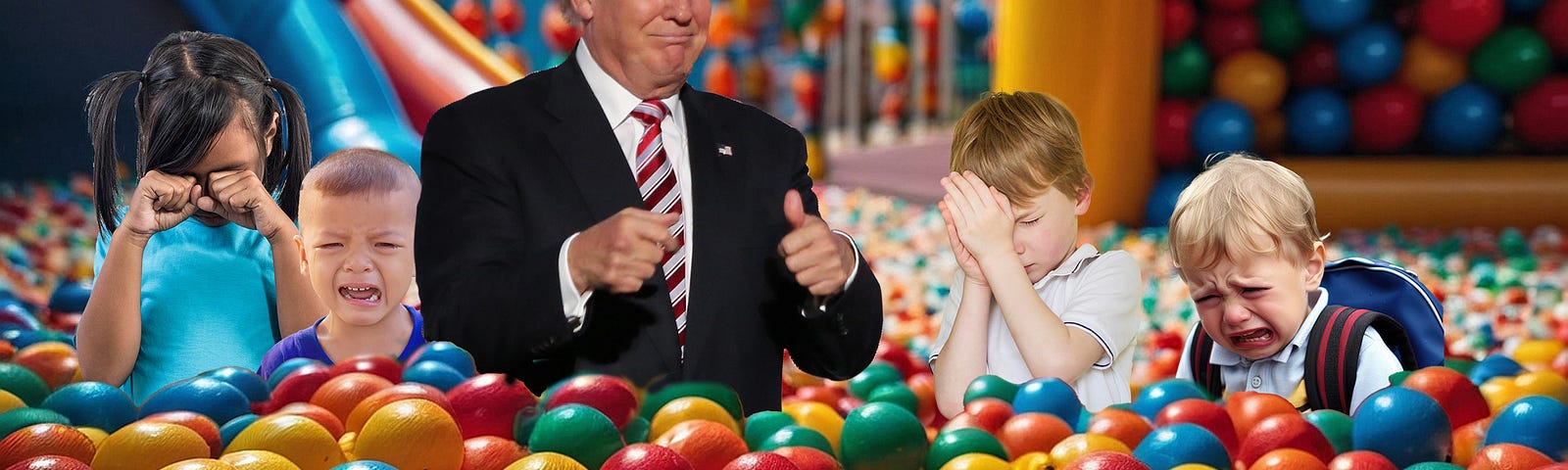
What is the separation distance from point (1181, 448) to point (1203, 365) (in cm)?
36

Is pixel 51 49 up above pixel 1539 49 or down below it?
above

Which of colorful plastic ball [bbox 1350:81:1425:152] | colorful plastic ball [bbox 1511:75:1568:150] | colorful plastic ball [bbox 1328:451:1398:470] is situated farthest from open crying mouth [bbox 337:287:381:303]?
colorful plastic ball [bbox 1511:75:1568:150]

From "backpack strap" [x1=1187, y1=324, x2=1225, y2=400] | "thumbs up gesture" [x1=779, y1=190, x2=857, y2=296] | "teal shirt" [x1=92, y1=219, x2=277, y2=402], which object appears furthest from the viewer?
"backpack strap" [x1=1187, y1=324, x2=1225, y2=400]

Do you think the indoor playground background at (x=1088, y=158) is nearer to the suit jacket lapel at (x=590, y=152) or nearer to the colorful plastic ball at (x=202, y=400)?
the colorful plastic ball at (x=202, y=400)

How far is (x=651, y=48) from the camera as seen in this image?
1.19 m

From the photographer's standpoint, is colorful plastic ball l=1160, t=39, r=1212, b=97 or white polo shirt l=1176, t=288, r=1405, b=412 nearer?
white polo shirt l=1176, t=288, r=1405, b=412

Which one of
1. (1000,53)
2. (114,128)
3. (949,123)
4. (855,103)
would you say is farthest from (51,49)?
(949,123)

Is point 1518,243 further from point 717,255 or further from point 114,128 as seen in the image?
point 114,128

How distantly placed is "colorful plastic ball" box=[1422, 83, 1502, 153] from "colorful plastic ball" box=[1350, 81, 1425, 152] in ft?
0.18

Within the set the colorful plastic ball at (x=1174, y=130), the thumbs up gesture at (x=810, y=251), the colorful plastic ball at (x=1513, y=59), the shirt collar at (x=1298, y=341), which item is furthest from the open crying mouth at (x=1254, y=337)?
the colorful plastic ball at (x=1513, y=59)

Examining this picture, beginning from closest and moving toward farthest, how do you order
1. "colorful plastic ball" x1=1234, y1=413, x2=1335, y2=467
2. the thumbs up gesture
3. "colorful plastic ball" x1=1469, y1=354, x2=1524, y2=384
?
the thumbs up gesture < "colorful plastic ball" x1=1234, y1=413, x2=1335, y2=467 < "colorful plastic ball" x1=1469, y1=354, x2=1524, y2=384

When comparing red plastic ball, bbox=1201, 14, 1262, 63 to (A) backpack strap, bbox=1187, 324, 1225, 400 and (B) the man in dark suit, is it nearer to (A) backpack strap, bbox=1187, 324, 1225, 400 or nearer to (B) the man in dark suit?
(A) backpack strap, bbox=1187, 324, 1225, 400

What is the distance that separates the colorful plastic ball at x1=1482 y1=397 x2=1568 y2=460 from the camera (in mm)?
1249

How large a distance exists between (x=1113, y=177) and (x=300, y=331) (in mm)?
2840
